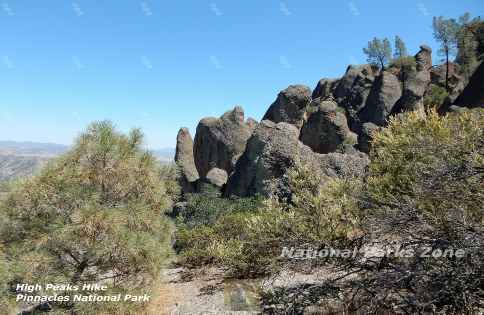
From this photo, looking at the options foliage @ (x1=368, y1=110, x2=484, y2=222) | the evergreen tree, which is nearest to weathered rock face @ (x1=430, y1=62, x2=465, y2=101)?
the evergreen tree

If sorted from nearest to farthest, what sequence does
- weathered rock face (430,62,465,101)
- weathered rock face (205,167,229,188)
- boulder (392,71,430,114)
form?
weathered rock face (205,167,229,188)
boulder (392,71,430,114)
weathered rock face (430,62,465,101)

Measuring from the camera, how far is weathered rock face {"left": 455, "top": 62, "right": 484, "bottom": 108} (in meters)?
36.2

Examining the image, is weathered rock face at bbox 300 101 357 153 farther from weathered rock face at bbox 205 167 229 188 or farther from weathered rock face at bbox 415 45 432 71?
weathered rock face at bbox 415 45 432 71

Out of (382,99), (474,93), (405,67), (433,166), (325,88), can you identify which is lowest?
(433,166)

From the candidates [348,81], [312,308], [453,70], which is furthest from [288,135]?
[453,70]

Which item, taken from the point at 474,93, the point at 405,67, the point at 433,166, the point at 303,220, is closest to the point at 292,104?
the point at 474,93

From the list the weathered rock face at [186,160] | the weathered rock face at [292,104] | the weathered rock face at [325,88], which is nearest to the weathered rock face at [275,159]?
the weathered rock face at [292,104]

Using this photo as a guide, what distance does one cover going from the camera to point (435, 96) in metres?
47.2

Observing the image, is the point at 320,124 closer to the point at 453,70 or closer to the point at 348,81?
the point at 348,81

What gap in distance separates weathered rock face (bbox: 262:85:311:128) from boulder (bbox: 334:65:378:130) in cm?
1411

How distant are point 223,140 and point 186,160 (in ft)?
23.8

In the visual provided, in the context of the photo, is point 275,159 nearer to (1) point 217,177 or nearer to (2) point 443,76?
(1) point 217,177

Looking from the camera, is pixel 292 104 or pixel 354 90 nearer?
pixel 292 104

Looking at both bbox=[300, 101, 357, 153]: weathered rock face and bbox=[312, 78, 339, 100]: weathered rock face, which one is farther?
bbox=[312, 78, 339, 100]: weathered rock face
